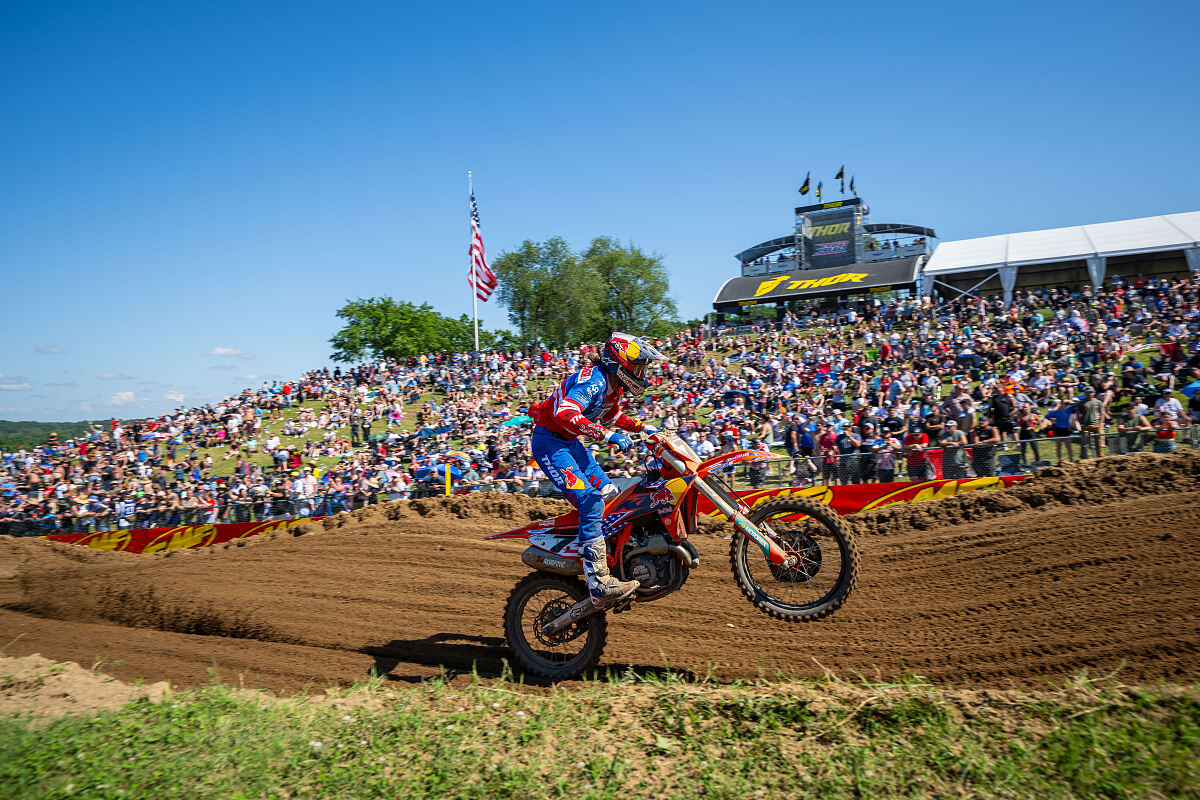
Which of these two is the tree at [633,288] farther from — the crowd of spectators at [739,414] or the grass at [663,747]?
the grass at [663,747]

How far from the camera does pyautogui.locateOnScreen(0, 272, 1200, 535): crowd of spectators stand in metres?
13.6

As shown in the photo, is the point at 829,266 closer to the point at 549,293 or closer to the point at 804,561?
the point at 549,293

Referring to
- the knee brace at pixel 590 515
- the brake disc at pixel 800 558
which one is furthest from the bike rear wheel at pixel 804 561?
the knee brace at pixel 590 515

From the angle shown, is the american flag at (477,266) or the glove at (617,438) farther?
the american flag at (477,266)

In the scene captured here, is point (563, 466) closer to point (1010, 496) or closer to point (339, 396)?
point (1010, 496)

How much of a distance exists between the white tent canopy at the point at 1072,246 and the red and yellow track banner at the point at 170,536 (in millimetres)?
32130

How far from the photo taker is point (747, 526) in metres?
5.71

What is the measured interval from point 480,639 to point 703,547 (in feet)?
13.7

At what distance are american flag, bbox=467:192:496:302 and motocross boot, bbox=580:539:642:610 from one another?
1086 inches

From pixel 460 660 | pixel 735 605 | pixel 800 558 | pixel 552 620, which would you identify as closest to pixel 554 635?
pixel 552 620

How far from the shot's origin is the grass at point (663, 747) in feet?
12.5

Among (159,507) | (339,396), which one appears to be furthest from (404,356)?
(159,507)

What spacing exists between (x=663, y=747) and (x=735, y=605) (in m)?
3.60

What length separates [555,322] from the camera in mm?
57469
